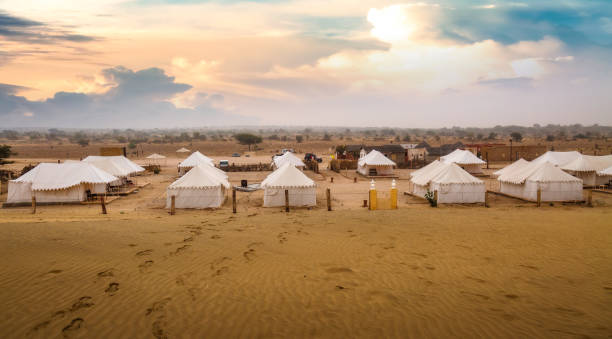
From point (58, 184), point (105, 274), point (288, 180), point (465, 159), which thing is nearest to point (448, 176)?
point (288, 180)

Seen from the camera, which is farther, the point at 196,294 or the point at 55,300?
the point at 196,294

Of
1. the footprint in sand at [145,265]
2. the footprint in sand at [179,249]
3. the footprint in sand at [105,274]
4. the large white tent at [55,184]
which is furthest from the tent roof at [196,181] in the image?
the footprint in sand at [105,274]

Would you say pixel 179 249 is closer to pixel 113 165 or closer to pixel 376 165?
pixel 113 165

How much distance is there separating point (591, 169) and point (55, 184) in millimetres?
35214

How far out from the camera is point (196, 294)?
213 inches

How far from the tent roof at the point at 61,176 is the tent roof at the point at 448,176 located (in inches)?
780

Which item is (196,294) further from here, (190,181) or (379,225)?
(190,181)

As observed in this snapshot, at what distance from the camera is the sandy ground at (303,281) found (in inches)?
177

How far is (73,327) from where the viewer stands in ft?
14.2

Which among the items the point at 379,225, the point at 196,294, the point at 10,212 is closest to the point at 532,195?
the point at 379,225

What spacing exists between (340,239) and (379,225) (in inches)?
87.9

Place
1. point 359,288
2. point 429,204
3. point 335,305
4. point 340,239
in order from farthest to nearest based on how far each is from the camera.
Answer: point 429,204 → point 340,239 → point 359,288 → point 335,305

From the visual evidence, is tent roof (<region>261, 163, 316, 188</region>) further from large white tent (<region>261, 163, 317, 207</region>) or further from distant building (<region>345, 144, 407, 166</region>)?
distant building (<region>345, 144, 407, 166</region>)

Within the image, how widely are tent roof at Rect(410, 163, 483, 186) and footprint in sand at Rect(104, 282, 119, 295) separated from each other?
17.7m
